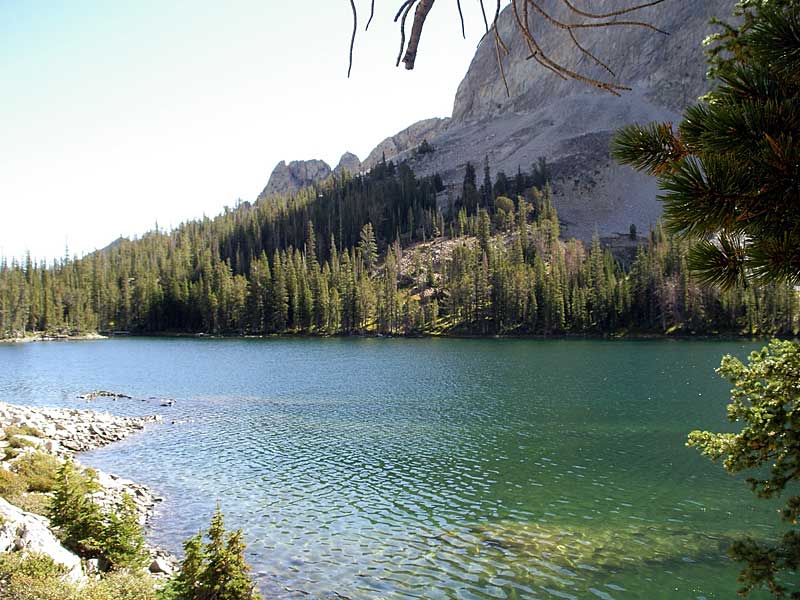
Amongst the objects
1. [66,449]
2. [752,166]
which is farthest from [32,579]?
[66,449]

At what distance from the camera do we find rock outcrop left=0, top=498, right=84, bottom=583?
1186 cm

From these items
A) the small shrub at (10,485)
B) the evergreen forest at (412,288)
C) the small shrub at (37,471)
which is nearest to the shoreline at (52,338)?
the evergreen forest at (412,288)

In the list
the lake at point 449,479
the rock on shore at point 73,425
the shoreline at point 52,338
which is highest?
the shoreline at point 52,338

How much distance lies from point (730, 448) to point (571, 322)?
385ft

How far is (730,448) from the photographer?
10859mm

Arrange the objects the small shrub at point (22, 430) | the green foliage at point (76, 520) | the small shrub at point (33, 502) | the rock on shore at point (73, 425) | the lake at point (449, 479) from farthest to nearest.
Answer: the rock on shore at point (73, 425) < the small shrub at point (22, 430) < the small shrub at point (33, 502) < the lake at point (449, 479) < the green foliage at point (76, 520)

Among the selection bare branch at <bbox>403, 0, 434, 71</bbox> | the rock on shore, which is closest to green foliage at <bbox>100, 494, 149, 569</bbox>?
bare branch at <bbox>403, 0, 434, 71</bbox>

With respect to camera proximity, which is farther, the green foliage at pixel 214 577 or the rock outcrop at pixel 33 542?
the rock outcrop at pixel 33 542

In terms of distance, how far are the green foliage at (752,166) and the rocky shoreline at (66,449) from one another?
1314cm

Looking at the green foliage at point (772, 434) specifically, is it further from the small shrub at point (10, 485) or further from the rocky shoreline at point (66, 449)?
the small shrub at point (10, 485)

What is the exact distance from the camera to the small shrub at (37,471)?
68.4 ft

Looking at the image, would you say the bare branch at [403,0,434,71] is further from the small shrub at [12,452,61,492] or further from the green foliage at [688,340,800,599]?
the small shrub at [12,452,61,492]

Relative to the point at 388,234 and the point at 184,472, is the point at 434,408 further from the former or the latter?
the point at 388,234

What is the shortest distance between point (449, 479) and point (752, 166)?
25.2m
